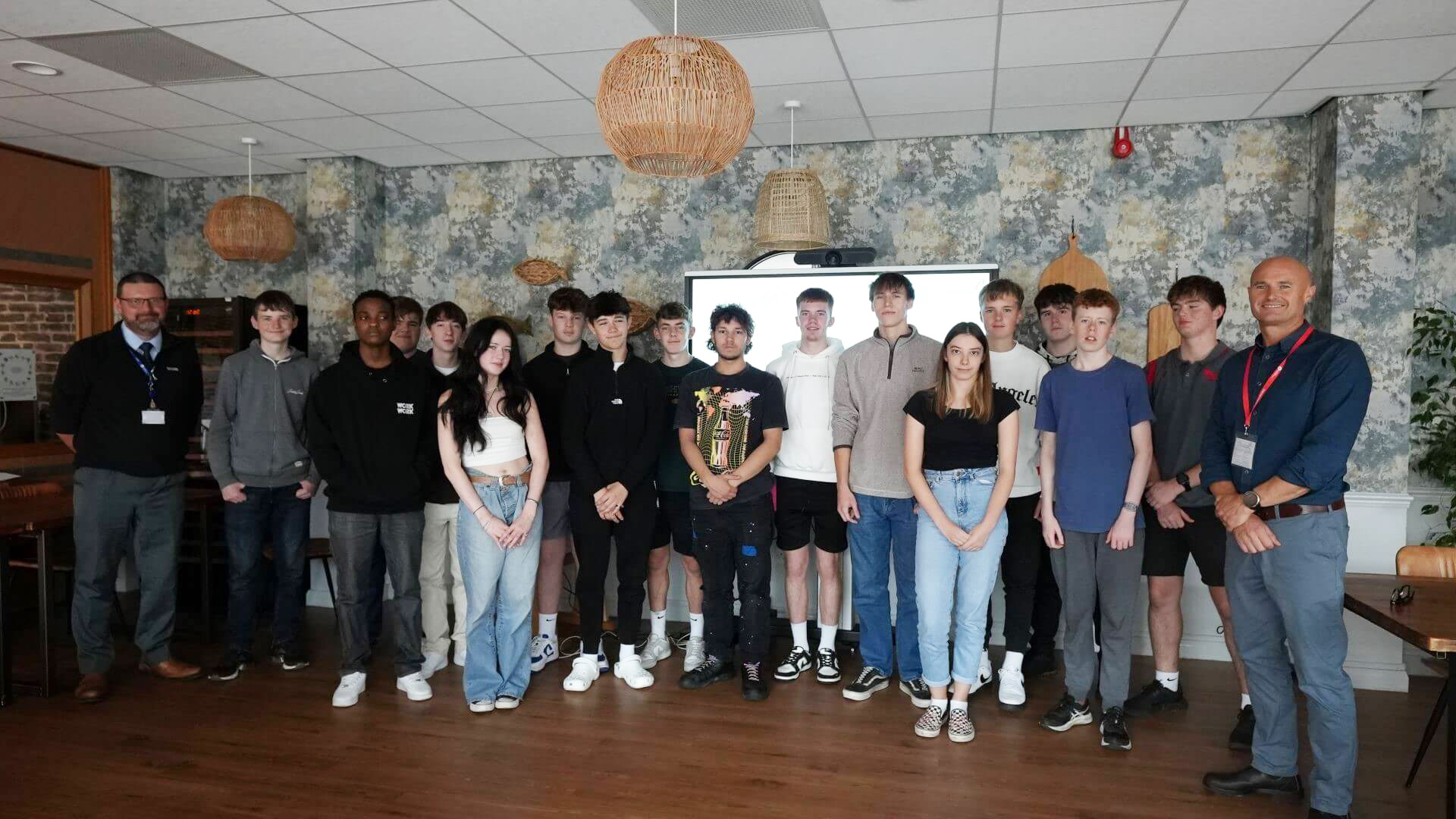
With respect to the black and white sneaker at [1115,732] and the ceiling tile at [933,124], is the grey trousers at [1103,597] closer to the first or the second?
the black and white sneaker at [1115,732]

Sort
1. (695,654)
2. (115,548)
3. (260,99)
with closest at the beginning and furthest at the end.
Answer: (115,548), (695,654), (260,99)

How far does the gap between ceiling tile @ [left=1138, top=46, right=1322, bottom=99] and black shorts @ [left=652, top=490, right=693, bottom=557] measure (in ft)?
9.46

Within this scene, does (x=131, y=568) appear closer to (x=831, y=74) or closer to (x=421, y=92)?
(x=421, y=92)

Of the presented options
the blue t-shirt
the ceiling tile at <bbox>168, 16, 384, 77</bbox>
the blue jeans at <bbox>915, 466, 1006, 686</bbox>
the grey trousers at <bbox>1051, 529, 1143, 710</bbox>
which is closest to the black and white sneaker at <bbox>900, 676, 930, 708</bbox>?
the blue jeans at <bbox>915, 466, 1006, 686</bbox>

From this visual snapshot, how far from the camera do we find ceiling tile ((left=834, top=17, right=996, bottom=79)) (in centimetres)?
346

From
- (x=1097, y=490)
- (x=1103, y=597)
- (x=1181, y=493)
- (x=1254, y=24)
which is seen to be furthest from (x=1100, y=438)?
(x=1254, y=24)

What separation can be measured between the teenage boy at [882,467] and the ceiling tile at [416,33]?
1.93 metres

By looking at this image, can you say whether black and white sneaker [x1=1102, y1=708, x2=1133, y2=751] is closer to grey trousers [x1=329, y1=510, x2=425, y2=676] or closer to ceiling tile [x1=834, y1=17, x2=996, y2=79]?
ceiling tile [x1=834, y1=17, x2=996, y2=79]

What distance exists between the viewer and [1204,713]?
12.0 ft

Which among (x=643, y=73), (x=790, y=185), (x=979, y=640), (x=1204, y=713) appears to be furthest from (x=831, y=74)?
(x=1204, y=713)

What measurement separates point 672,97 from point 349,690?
276 centimetres

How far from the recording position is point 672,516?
414 cm

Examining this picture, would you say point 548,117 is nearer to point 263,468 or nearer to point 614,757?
point 263,468

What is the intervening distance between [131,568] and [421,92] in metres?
3.73
